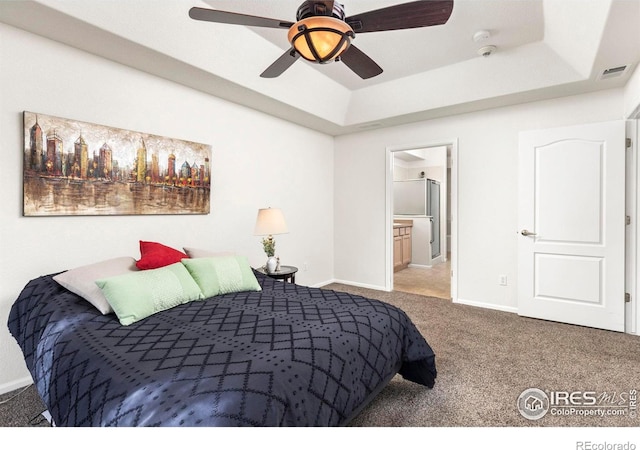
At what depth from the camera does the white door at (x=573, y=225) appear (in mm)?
3146

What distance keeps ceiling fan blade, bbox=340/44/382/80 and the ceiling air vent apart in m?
2.19

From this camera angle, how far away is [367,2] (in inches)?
100

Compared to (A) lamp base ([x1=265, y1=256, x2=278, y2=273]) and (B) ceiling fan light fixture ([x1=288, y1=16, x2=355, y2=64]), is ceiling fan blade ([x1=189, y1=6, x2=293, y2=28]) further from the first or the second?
(A) lamp base ([x1=265, y1=256, x2=278, y2=273])

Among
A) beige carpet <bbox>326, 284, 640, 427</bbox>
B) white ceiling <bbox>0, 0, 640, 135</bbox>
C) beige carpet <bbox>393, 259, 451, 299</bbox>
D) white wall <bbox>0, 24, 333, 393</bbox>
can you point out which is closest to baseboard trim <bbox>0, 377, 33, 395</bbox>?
white wall <bbox>0, 24, 333, 393</bbox>

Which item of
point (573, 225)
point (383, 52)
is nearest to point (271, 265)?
point (383, 52)

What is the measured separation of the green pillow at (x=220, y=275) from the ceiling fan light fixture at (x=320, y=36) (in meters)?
1.54

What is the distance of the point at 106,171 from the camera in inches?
102

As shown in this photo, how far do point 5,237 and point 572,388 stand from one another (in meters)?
3.82

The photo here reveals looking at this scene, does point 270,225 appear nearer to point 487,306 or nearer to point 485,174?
point 485,174

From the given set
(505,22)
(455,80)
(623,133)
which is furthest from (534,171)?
(505,22)

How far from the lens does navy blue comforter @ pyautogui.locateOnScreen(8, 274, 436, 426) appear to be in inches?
44.2

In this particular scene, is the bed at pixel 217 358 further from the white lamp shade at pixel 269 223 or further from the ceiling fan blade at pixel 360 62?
the ceiling fan blade at pixel 360 62

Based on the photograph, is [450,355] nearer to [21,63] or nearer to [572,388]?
[572,388]

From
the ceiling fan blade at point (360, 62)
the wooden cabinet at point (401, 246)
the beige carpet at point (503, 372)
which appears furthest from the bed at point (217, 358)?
the wooden cabinet at point (401, 246)
